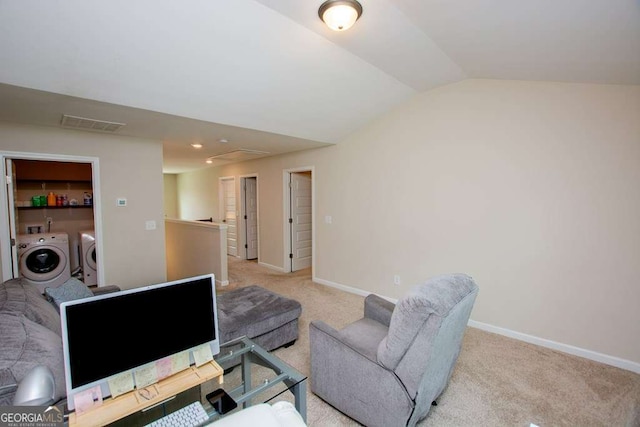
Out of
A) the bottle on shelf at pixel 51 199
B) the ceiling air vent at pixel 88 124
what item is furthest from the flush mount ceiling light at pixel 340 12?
the bottle on shelf at pixel 51 199

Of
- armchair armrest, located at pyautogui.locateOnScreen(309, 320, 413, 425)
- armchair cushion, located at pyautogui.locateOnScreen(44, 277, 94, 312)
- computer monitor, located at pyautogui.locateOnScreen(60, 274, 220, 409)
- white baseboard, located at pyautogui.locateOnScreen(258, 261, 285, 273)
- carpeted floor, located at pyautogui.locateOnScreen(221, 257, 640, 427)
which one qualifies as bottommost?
carpeted floor, located at pyautogui.locateOnScreen(221, 257, 640, 427)

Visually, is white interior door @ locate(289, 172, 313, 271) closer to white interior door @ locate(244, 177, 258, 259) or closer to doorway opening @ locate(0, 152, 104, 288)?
white interior door @ locate(244, 177, 258, 259)

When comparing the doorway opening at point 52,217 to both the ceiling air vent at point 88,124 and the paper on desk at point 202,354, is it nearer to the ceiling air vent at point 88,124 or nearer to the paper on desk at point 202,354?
the ceiling air vent at point 88,124

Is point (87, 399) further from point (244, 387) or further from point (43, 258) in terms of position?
point (43, 258)

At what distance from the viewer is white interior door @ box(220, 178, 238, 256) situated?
688 cm

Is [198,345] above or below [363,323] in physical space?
above

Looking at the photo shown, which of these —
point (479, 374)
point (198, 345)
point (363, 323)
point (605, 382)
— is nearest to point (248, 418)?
point (198, 345)

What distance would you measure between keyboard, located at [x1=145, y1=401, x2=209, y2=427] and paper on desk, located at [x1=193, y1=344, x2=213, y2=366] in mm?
172

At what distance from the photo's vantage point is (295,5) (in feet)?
6.49

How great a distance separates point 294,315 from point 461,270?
2.06 meters

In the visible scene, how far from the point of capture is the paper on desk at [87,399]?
106cm

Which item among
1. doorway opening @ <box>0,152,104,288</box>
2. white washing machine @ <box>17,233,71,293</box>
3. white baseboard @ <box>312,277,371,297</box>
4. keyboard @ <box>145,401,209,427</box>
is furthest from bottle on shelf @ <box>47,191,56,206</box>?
keyboard @ <box>145,401,209,427</box>

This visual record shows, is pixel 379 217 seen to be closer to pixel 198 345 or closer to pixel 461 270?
pixel 461 270

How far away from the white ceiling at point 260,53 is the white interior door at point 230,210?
3647mm
